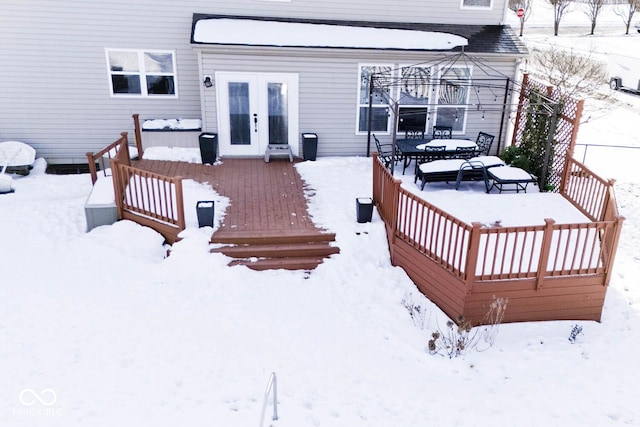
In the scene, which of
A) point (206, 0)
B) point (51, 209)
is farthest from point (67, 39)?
point (51, 209)

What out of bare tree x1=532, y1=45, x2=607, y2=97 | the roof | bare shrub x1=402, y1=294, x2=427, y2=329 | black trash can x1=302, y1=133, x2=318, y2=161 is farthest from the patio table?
bare tree x1=532, y1=45, x2=607, y2=97

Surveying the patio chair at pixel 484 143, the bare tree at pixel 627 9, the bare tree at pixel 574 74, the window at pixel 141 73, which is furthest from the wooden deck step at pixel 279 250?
the bare tree at pixel 627 9

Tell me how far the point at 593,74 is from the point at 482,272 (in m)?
19.9

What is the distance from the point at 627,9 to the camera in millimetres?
45719

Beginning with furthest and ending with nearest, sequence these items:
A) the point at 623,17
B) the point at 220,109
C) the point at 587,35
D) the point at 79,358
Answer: the point at 623,17
the point at 587,35
the point at 220,109
the point at 79,358

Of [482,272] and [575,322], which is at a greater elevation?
[482,272]

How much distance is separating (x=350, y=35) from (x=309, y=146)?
2.73 metres

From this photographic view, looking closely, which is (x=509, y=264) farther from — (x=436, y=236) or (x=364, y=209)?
(x=364, y=209)

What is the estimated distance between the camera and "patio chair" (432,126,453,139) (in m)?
12.3

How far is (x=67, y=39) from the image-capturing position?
38.9ft

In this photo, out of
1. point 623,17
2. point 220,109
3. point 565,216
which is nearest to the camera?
point 565,216

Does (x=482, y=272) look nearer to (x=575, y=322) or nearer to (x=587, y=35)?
(x=575, y=322)

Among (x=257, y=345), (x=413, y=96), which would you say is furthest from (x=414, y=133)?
(x=257, y=345)

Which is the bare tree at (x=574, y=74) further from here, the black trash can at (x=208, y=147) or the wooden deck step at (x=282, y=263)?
the wooden deck step at (x=282, y=263)
